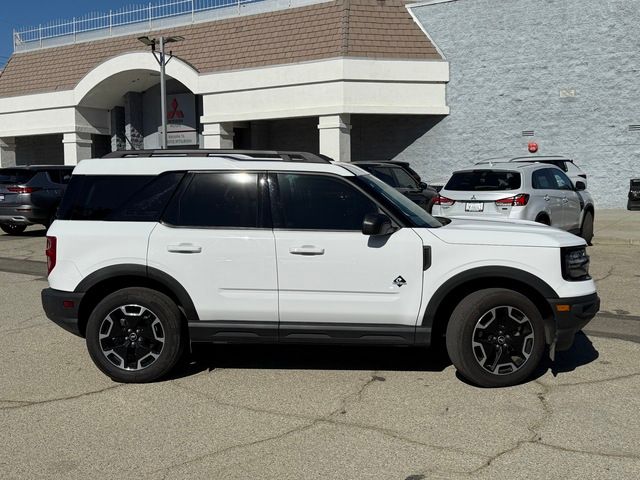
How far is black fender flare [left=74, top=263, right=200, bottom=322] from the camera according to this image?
516 centimetres

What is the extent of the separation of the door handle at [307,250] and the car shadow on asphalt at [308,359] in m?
1.16

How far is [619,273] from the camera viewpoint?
10.2 m

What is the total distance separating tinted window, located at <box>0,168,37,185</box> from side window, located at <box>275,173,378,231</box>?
1233 cm

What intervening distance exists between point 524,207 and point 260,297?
6.79 m

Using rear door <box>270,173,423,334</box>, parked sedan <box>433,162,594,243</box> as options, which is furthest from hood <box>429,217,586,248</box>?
parked sedan <box>433,162,594,243</box>

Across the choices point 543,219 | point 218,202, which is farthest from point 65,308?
point 543,219

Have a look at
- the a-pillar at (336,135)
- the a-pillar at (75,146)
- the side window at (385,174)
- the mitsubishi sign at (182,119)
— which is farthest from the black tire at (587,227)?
the a-pillar at (75,146)

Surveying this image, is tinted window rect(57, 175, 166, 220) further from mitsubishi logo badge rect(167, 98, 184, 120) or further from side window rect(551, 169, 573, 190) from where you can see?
mitsubishi logo badge rect(167, 98, 184, 120)

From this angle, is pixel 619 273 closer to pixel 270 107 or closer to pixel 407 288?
pixel 407 288

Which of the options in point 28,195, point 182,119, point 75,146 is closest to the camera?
point 28,195

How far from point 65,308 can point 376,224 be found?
2603mm

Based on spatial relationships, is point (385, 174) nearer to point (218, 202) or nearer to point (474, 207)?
point (474, 207)

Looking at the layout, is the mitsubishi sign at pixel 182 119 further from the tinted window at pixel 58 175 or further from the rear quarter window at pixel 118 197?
the rear quarter window at pixel 118 197

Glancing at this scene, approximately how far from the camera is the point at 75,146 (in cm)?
3084
